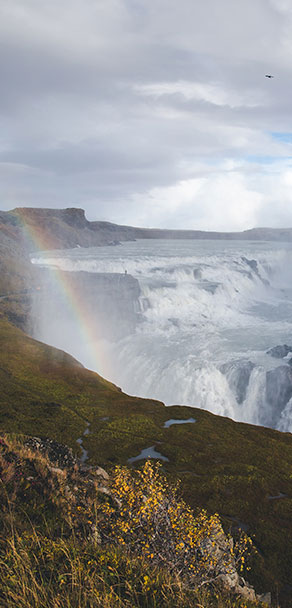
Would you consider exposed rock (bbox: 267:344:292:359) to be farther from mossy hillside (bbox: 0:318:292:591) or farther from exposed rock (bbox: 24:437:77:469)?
exposed rock (bbox: 24:437:77:469)

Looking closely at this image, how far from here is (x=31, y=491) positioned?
1118cm

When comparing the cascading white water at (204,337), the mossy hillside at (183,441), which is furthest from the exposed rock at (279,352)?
the mossy hillside at (183,441)

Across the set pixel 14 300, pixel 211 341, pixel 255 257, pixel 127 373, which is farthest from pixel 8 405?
pixel 255 257

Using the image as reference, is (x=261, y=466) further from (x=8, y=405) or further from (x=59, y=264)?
(x=59, y=264)

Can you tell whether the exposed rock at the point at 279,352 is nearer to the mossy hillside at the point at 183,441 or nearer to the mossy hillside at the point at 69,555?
the mossy hillside at the point at 183,441

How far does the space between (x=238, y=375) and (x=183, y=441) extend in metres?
22.1

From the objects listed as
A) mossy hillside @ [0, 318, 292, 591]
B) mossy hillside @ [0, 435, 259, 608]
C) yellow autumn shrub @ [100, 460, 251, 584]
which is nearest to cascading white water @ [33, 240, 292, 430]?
mossy hillside @ [0, 318, 292, 591]

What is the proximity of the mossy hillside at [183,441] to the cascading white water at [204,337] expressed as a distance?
40.1 ft

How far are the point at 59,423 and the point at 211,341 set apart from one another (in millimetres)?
36989

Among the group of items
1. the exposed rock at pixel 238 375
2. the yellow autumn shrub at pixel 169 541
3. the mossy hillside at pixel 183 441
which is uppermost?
the yellow autumn shrub at pixel 169 541

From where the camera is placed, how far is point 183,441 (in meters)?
23.1

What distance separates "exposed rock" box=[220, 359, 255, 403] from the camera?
139ft

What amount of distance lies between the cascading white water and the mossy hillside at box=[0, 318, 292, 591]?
12209 mm

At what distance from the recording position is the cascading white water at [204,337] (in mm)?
42391
